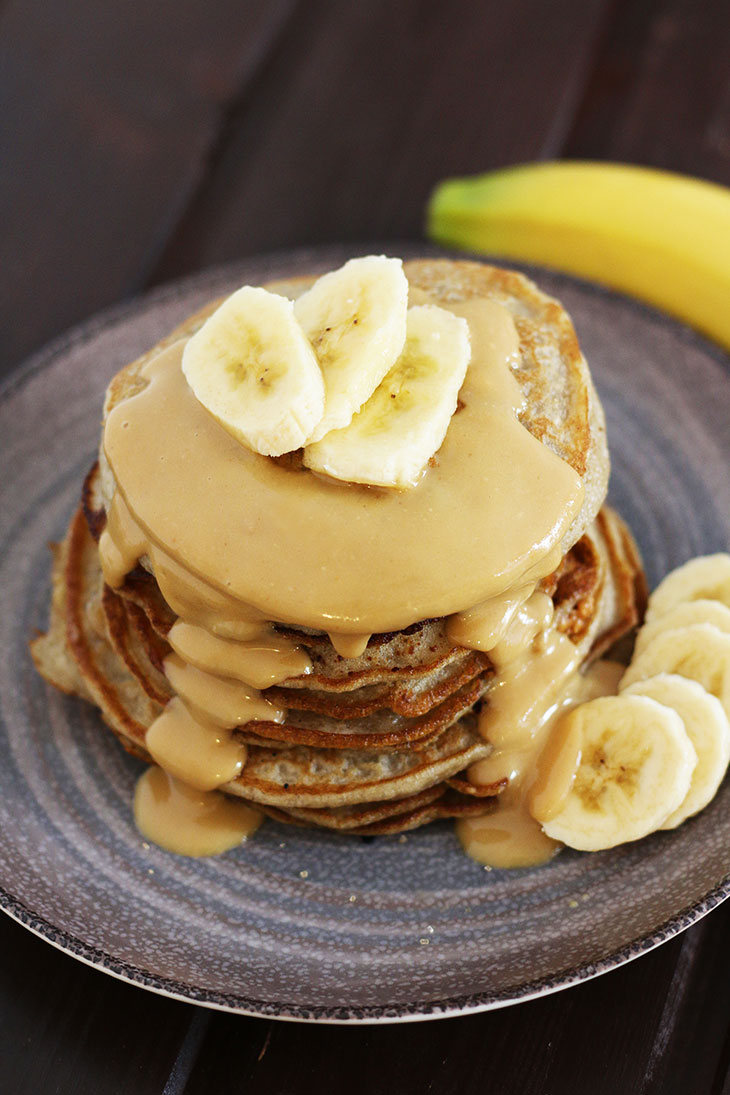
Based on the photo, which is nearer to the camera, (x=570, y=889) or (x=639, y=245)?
(x=570, y=889)

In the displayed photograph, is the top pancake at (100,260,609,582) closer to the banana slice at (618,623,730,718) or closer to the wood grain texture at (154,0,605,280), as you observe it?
the banana slice at (618,623,730,718)

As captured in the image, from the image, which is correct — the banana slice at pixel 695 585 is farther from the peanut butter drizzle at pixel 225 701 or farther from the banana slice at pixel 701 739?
the peanut butter drizzle at pixel 225 701

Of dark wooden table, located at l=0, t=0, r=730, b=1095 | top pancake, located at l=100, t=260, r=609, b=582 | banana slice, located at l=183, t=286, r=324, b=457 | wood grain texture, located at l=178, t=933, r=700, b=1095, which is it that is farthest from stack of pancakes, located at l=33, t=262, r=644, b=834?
dark wooden table, located at l=0, t=0, r=730, b=1095

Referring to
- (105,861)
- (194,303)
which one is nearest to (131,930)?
(105,861)

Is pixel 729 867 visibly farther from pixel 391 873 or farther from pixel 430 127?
pixel 430 127

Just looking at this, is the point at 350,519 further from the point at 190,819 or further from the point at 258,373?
the point at 190,819

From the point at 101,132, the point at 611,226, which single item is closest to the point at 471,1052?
the point at 611,226

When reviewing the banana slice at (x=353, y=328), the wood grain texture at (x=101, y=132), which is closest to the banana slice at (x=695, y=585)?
the banana slice at (x=353, y=328)
